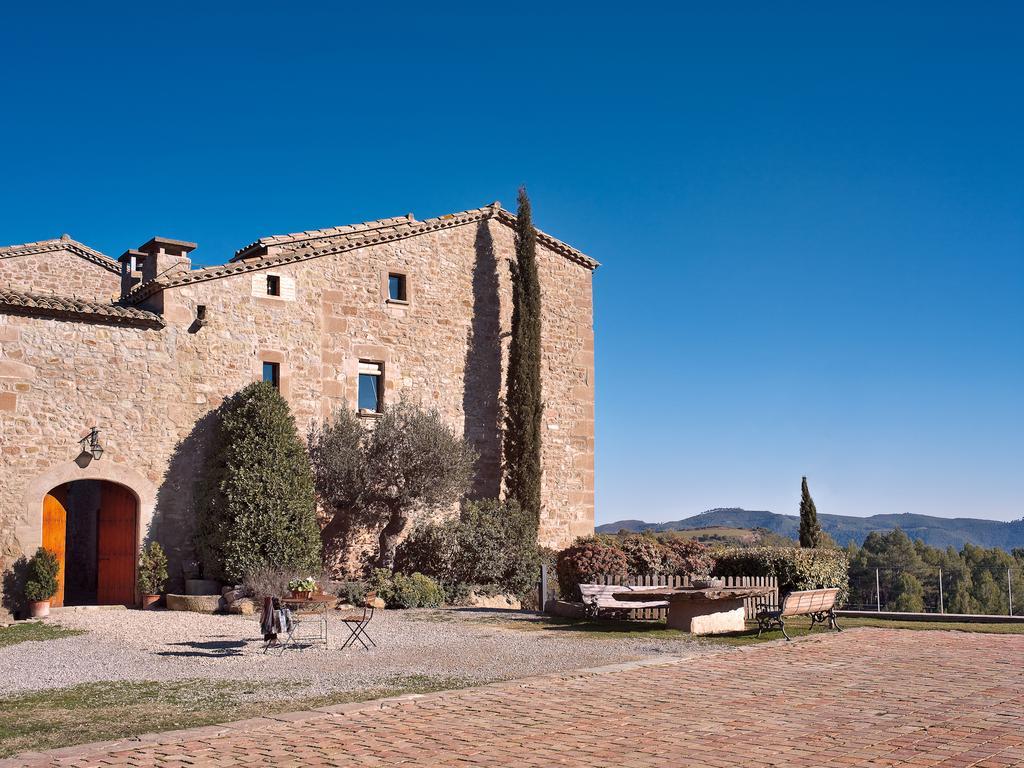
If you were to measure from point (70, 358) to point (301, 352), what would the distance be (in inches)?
203

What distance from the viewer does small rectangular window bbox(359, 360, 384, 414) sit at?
2384 cm

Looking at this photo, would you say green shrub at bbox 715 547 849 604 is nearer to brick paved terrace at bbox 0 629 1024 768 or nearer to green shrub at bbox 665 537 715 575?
green shrub at bbox 665 537 715 575

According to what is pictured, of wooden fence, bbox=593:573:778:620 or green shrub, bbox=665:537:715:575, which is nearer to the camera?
wooden fence, bbox=593:573:778:620

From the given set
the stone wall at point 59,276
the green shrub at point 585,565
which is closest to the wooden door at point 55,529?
the stone wall at point 59,276

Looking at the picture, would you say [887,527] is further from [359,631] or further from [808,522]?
[359,631]

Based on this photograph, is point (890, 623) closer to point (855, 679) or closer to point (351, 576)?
point (855, 679)

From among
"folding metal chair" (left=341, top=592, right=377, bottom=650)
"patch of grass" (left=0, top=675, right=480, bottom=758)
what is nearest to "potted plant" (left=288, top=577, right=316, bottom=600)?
"folding metal chair" (left=341, top=592, right=377, bottom=650)

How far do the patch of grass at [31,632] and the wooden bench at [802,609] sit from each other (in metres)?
11.1

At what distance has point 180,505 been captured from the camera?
20312mm

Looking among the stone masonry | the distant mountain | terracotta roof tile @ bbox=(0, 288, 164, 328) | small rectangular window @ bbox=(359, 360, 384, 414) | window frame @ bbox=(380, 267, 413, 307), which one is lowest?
the distant mountain

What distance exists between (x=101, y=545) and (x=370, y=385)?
7109mm

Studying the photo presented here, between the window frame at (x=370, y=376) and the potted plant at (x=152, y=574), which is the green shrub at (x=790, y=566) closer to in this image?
the window frame at (x=370, y=376)

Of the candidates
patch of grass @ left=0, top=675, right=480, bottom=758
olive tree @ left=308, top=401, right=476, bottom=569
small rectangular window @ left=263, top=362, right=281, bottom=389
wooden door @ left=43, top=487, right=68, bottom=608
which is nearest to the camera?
patch of grass @ left=0, top=675, right=480, bottom=758

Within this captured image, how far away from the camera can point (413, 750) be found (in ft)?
24.5
